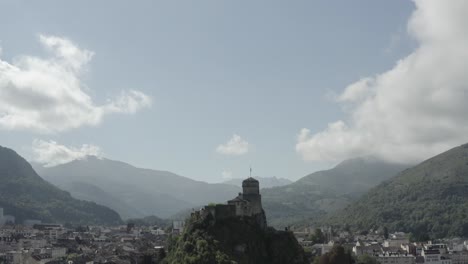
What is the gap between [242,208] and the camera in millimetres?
100062

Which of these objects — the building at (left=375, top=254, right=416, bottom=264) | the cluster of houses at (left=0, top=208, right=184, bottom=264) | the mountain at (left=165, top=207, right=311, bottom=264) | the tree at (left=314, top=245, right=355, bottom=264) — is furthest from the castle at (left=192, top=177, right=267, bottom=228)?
the building at (left=375, top=254, right=416, bottom=264)

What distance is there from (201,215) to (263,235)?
1129 centimetres

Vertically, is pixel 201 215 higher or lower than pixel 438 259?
higher

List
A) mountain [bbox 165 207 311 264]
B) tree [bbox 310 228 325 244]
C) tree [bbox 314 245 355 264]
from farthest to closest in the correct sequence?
tree [bbox 310 228 325 244] → tree [bbox 314 245 355 264] → mountain [bbox 165 207 311 264]

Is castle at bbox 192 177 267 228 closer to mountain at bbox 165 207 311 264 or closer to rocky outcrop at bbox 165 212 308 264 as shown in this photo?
mountain at bbox 165 207 311 264

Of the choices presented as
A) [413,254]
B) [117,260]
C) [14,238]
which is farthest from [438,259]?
[14,238]

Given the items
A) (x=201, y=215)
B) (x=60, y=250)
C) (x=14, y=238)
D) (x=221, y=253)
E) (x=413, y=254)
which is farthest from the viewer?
(x=14, y=238)

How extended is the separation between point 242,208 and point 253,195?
5.13m

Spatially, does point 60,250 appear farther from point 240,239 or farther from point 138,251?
point 240,239

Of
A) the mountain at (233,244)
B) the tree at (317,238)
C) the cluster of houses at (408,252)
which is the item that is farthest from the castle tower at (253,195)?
the tree at (317,238)

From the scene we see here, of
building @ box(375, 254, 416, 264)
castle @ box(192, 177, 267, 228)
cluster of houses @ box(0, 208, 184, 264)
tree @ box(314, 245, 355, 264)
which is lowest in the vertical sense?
building @ box(375, 254, 416, 264)

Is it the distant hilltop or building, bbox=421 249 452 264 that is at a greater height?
the distant hilltop

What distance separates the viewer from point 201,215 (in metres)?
99.5

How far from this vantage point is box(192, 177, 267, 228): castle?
325 feet
